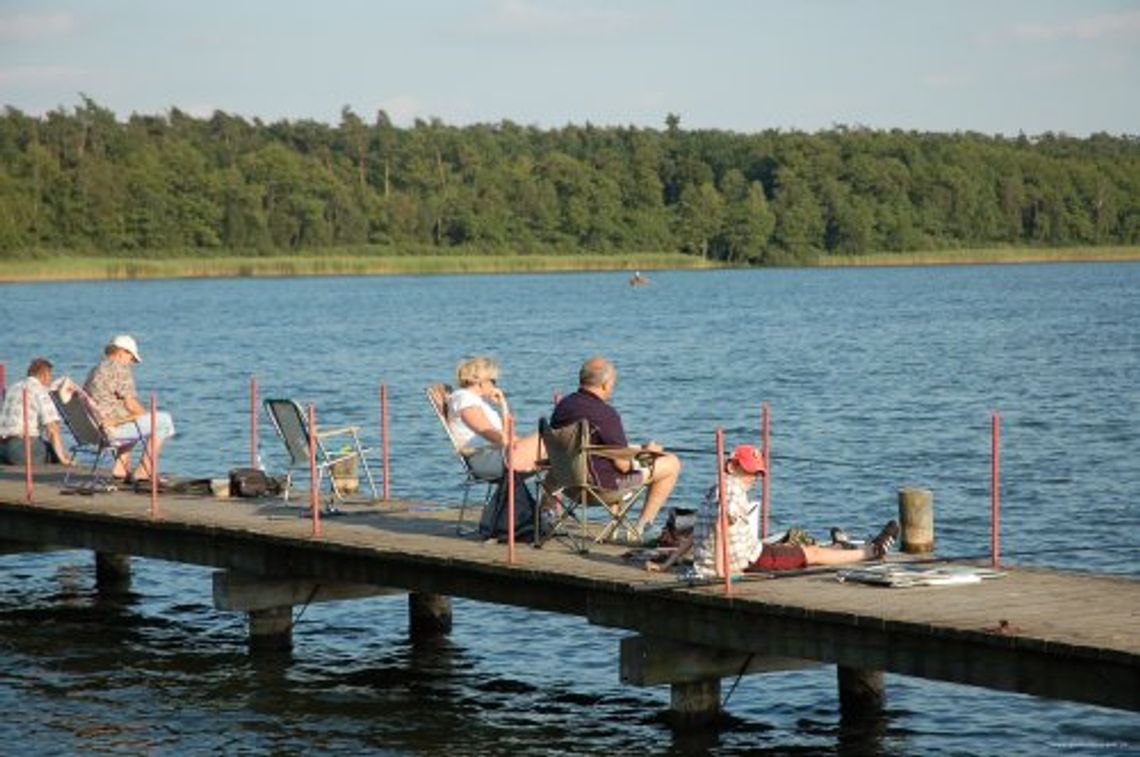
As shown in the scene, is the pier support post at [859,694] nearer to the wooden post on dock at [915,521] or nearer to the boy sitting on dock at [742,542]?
the wooden post on dock at [915,521]

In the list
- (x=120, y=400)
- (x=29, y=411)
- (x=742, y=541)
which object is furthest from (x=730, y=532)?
(x=29, y=411)

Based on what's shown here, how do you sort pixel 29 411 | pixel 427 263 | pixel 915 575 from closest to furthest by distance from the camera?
pixel 915 575 → pixel 29 411 → pixel 427 263

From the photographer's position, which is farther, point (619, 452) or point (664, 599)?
point (619, 452)

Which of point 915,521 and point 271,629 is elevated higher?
point 915,521

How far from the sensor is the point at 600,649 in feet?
61.4

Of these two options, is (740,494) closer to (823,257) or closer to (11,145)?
(11,145)

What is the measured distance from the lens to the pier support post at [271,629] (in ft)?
59.2

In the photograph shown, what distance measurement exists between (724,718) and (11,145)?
5375 inches

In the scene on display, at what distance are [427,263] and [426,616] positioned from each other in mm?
125569

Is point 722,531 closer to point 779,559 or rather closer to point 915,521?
point 779,559

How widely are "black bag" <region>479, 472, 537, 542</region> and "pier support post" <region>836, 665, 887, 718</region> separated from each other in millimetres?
2278

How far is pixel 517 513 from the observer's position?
16.2 meters

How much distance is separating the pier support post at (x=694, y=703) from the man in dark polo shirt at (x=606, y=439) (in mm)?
1361

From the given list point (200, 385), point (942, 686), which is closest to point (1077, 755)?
point (942, 686)
